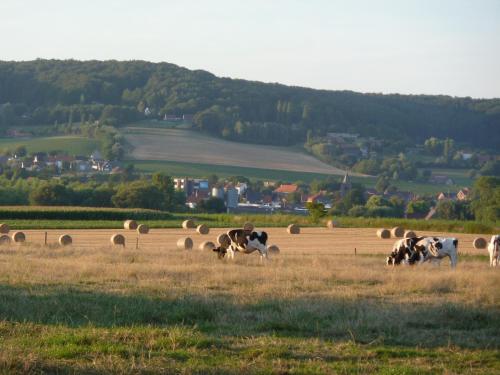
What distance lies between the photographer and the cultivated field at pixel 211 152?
119062 millimetres

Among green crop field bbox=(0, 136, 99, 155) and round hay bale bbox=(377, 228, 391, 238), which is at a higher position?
round hay bale bbox=(377, 228, 391, 238)

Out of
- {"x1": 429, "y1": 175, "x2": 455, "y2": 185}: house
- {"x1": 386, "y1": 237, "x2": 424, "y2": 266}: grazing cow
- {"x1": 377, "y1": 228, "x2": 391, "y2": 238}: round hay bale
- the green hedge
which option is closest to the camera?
{"x1": 386, "y1": 237, "x2": 424, "y2": 266}: grazing cow

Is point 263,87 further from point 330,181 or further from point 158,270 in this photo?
point 158,270

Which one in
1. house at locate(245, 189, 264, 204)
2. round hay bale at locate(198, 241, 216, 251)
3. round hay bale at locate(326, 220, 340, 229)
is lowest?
house at locate(245, 189, 264, 204)

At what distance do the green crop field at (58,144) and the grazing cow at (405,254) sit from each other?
95848 millimetres

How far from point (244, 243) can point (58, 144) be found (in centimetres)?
9895

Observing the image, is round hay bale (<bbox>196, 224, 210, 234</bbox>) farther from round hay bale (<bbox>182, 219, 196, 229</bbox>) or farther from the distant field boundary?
the distant field boundary

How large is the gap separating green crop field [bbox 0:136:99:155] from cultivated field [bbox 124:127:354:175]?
5.85m

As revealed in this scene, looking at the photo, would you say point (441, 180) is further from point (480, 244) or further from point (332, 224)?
point (480, 244)

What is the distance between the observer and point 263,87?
178250 mm

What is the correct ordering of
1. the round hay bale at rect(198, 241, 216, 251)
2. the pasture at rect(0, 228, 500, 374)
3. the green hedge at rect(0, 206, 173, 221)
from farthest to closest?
1. the green hedge at rect(0, 206, 173, 221)
2. the round hay bale at rect(198, 241, 216, 251)
3. the pasture at rect(0, 228, 500, 374)

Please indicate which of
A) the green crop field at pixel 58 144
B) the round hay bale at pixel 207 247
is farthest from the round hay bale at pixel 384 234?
the green crop field at pixel 58 144

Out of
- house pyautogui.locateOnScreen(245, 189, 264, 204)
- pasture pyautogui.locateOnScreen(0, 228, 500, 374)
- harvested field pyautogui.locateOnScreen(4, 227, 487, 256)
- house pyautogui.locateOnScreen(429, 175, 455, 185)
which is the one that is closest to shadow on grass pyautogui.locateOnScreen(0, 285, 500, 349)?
pasture pyautogui.locateOnScreen(0, 228, 500, 374)

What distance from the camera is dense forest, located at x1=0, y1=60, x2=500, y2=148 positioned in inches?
5812
